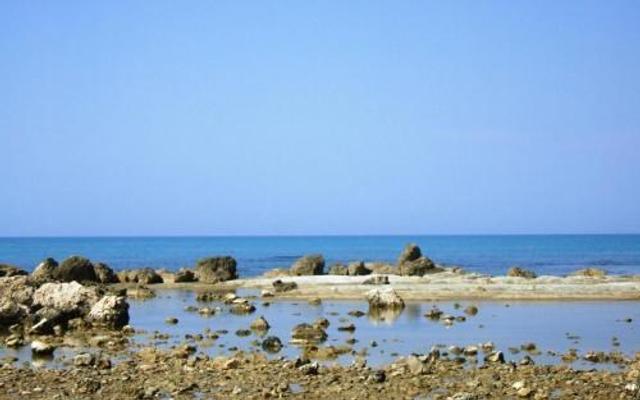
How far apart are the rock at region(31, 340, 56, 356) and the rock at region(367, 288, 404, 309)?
736 inches

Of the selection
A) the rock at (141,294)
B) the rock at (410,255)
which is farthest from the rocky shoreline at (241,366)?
the rock at (410,255)

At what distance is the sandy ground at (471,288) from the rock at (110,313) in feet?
56.6

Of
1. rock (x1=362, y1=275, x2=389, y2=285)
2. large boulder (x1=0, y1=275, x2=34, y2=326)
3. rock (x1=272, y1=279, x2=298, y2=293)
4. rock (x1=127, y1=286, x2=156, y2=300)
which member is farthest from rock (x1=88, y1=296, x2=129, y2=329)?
rock (x1=362, y1=275, x2=389, y2=285)

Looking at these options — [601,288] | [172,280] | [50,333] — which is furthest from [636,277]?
[50,333]

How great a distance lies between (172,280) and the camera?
6700 centimetres

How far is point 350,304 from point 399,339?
15785 millimetres

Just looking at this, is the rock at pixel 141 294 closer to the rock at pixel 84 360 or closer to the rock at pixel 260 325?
the rock at pixel 260 325

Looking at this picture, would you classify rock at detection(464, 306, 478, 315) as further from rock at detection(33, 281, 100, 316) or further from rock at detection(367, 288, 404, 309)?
rock at detection(33, 281, 100, 316)

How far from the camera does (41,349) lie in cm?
2758

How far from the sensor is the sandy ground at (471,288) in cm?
4900

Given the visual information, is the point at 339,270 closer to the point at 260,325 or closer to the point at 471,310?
the point at 471,310

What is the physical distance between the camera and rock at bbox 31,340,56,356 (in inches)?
1077

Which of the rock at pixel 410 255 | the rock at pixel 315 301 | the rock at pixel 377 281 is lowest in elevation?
the rock at pixel 315 301

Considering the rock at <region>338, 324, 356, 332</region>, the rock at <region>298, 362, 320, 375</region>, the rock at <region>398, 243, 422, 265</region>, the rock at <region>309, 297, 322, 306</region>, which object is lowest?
the rock at <region>309, 297, 322, 306</region>
